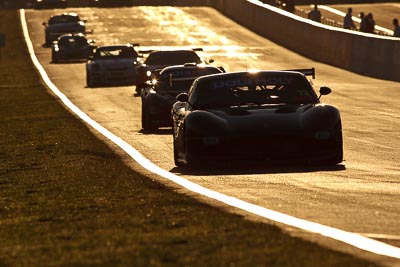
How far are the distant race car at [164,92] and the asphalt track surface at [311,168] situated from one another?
33 centimetres

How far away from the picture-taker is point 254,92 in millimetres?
17672

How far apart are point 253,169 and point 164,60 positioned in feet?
72.0

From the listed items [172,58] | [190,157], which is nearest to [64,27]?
[172,58]

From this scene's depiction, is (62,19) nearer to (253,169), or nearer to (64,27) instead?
(64,27)

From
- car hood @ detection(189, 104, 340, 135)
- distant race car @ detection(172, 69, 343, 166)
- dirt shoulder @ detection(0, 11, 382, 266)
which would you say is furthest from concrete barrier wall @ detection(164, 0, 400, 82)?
car hood @ detection(189, 104, 340, 135)

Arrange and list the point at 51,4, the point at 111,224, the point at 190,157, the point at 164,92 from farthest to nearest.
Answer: the point at 51,4, the point at 164,92, the point at 190,157, the point at 111,224

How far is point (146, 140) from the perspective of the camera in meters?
23.2

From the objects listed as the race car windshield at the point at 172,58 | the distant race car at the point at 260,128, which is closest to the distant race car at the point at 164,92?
the distant race car at the point at 260,128

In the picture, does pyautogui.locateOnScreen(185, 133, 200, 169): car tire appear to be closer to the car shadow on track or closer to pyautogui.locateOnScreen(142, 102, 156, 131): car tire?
the car shadow on track

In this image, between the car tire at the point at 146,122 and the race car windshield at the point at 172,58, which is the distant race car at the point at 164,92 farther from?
the race car windshield at the point at 172,58

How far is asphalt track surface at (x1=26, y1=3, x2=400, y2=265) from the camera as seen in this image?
11403 mm

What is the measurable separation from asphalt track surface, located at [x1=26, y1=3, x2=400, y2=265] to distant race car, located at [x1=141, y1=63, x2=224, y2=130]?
0.33m

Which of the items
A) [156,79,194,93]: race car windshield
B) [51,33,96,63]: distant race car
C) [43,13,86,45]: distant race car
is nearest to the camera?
[156,79,194,93]: race car windshield

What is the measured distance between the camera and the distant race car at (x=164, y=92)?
84.0 feet
